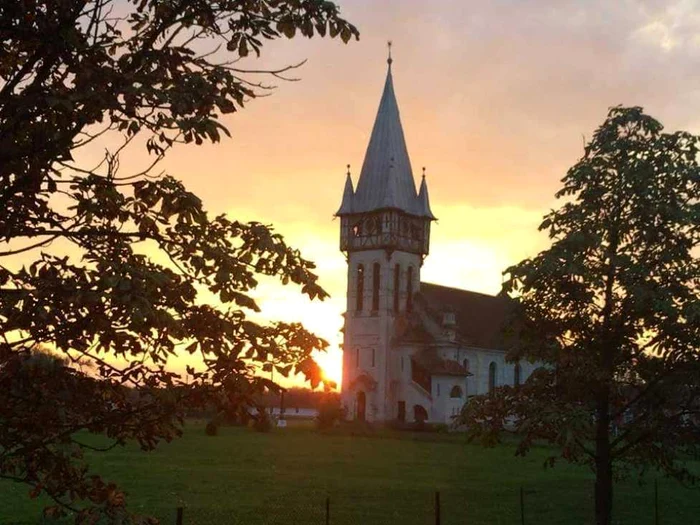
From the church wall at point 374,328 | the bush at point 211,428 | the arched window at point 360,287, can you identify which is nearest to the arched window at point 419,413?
the church wall at point 374,328

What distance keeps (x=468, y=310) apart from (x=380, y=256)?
1341cm

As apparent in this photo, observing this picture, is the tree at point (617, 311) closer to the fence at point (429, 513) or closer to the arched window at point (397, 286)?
the fence at point (429, 513)

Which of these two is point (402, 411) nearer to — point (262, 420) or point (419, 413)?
point (419, 413)

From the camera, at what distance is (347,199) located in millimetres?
82812

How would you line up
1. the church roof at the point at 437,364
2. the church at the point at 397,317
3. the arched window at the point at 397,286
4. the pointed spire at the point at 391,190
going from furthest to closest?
the arched window at the point at 397,286, the pointed spire at the point at 391,190, the church at the point at 397,317, the church roof at the point at 437,364

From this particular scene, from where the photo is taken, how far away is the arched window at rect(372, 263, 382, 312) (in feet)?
261

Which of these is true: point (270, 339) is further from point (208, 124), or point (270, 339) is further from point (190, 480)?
point (190, 480)

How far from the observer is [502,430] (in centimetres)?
1485

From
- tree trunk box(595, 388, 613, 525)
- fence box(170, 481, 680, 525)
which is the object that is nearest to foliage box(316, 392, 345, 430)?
fence box(170, 481, 680, 525)

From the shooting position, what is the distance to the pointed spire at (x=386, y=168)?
81.1m

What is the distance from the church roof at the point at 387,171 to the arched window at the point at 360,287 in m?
5.76

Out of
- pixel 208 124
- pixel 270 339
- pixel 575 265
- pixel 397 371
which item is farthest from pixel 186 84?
pixel 397 371

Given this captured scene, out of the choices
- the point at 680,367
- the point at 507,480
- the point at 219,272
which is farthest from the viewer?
the point at 507,480

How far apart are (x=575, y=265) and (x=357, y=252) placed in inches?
2654
